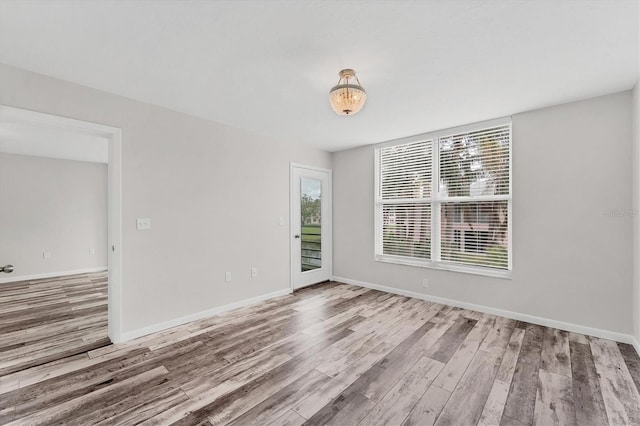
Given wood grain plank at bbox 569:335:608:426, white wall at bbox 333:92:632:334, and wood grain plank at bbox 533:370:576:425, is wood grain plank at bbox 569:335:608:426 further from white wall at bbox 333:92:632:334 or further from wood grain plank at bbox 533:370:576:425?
white wall at bbox 333:92:632:334

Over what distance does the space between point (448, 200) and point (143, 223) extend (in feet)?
12.8

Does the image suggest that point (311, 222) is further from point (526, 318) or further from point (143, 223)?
point (526, 318)

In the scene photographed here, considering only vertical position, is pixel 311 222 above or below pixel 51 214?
below

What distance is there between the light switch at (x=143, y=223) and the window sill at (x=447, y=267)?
3429mm

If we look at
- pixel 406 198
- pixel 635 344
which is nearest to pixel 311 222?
pixel 406 198

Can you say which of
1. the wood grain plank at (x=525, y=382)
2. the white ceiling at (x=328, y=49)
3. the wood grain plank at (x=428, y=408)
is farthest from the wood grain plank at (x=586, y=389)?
the white ceiling at (x=328, y=49)

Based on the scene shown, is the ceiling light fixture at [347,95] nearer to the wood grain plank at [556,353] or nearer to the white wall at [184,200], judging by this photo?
the white wall at [184,200]

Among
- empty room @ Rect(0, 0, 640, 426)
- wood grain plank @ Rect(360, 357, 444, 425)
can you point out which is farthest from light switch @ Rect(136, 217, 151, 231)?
wood grain plank @ Rect(360, 357, 444, 425)

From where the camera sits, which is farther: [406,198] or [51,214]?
[51,214]

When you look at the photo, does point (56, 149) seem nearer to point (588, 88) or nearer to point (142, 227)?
point (142, 227)

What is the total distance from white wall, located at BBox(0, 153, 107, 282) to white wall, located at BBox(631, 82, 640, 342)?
896 centimetres

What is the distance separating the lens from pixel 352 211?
17.0 feet

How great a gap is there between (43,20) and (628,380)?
4918 millimetres

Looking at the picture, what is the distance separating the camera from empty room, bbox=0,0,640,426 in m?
1.85
